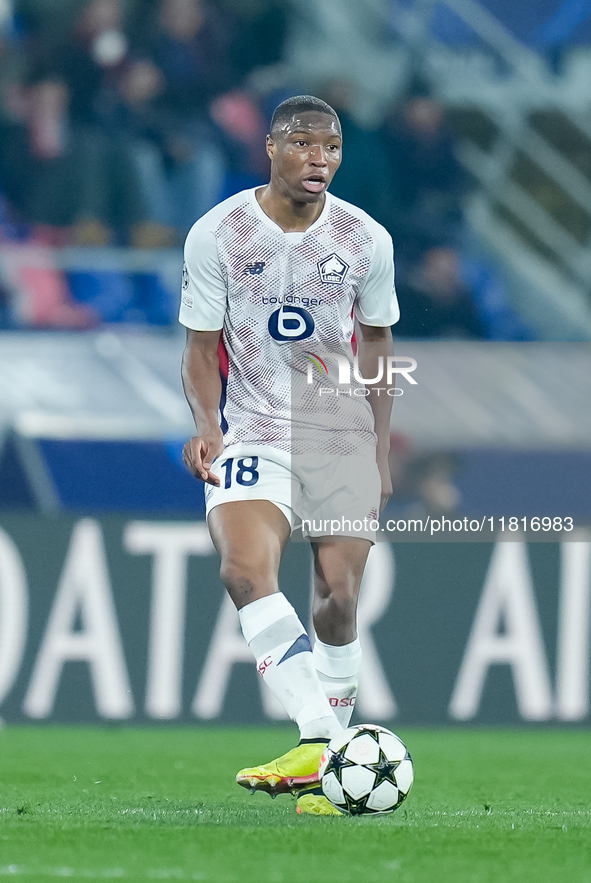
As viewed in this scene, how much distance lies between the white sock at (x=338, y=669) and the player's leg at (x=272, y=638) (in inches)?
15.8

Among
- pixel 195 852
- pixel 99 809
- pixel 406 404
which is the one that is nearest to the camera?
pixel 195 852

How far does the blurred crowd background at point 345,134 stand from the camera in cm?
975

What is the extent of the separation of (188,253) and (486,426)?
4550mm

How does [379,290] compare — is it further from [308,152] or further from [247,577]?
[247,577]

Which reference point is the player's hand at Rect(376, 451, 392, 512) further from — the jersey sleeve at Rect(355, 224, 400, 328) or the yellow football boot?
the yellow football boot

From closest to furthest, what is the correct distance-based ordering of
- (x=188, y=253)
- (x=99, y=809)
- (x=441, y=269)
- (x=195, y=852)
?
(x=195, y=852) < (x=99, y=809) < (x=188, y=253) < (x=441, y=269)

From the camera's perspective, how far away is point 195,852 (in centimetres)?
325

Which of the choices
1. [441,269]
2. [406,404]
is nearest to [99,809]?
[406,404]

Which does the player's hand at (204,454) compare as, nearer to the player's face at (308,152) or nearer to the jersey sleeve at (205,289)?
the jersey sleeve at (205,289)

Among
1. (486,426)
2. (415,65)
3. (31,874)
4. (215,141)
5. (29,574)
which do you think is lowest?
(31,874)

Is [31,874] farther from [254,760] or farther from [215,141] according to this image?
[215,141]

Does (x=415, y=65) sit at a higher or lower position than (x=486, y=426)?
higher

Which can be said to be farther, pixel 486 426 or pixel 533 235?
pixel 533 235

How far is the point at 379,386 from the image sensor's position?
15.0 ft
